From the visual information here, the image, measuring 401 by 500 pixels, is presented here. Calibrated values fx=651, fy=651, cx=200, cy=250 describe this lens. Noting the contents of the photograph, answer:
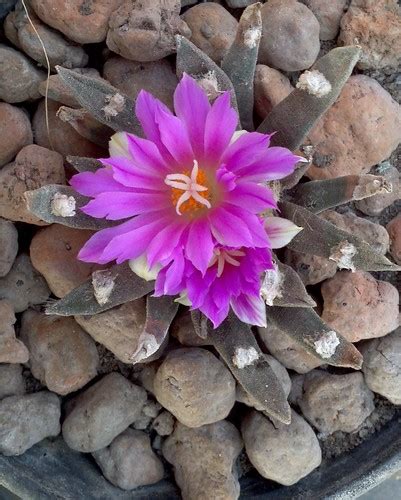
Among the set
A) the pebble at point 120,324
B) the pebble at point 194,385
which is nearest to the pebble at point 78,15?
the pebble at point 120,324

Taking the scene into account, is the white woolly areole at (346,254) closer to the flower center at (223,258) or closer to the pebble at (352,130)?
the flower center at (223,258)

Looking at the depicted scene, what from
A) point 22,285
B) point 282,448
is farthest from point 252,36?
point 282,448

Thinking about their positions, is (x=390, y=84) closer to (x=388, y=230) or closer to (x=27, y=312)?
(x=388, y=230)

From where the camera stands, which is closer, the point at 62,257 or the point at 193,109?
the point at 193,109

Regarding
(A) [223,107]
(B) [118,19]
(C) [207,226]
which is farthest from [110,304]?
(B) [118,19]

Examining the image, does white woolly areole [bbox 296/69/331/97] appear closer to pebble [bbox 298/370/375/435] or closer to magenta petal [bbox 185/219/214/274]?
magenta petal [bbox 185/219/214/274]

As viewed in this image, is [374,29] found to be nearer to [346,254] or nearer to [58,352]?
[346,254]
